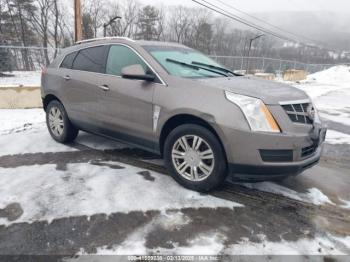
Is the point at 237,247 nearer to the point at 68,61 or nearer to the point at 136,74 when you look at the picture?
the point at 136,74

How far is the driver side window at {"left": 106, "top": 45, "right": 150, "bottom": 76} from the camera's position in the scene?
3861 mm

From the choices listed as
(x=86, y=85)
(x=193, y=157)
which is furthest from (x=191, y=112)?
(x=86, y=85)

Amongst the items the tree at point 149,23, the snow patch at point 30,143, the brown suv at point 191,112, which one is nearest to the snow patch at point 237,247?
the brown suv at point 191,112

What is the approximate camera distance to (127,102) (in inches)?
149

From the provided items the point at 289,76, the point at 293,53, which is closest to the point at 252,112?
the point at 289,76

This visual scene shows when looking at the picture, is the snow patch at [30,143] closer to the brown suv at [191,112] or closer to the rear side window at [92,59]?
the brown suv at [191,112]

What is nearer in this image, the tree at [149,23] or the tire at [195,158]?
the tire at [195,158]

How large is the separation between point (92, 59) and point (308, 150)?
3170 millimetres

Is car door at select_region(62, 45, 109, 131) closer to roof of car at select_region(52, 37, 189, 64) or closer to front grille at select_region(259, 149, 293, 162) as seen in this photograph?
roof of car at select_region(52, 37, 189, 64)

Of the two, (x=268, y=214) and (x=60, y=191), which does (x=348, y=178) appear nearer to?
(x=268, y=214)

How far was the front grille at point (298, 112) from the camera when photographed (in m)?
3.04

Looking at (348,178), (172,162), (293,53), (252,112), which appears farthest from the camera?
(293,53)

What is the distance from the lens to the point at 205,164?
329 cm

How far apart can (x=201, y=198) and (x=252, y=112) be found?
1.09m
